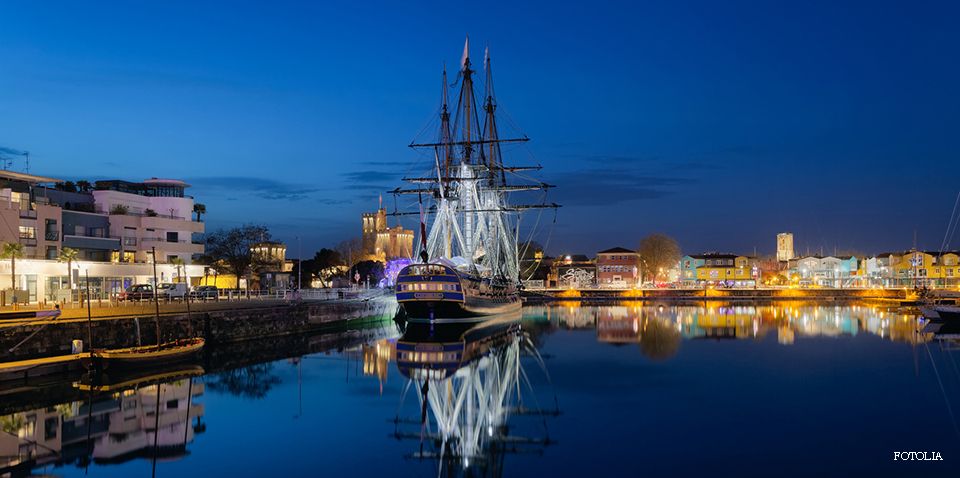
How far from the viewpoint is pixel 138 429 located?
26156mm

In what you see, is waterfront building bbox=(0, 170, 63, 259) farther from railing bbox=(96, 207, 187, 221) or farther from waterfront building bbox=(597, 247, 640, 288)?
waterfront building bbox=(597, 247, 640, 288)

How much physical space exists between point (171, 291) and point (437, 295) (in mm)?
19561

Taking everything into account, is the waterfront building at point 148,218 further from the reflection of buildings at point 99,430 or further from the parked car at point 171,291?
the reflection of buildings at point 99,430

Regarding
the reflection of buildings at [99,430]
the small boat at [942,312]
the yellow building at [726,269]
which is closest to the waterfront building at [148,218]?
the reflection of buildings at [99,430]

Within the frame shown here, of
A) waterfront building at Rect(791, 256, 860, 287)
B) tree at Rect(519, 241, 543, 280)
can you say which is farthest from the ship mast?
waterfront building at Rect(791, 256, 860, 287)

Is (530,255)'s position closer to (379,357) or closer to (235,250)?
(235,250)

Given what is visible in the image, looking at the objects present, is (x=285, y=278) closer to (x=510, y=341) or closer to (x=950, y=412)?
(x=510, y=341)

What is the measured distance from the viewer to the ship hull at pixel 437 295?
6356cm

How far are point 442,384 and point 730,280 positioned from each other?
153 meters

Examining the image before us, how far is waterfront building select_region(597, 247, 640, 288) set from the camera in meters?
166

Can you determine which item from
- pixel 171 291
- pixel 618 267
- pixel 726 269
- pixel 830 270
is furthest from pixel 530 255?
pixel 171 291

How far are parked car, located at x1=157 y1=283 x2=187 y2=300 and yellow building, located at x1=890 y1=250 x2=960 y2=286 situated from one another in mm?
138926

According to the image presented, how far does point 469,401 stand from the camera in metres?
32.3

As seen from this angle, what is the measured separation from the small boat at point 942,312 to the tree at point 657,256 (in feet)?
300
